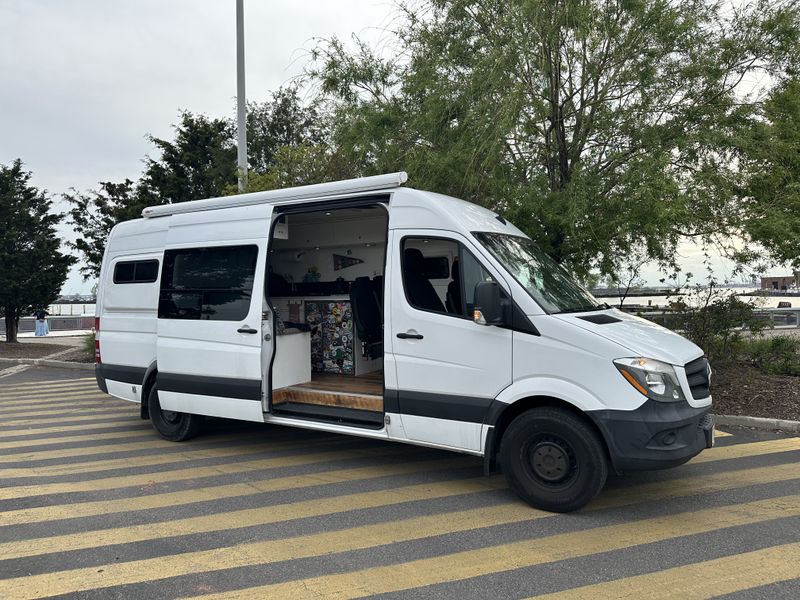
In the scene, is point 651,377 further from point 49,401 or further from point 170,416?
point 49,401

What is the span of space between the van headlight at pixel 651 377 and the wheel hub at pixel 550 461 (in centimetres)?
76

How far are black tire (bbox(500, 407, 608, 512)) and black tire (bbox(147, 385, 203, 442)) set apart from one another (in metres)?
3.92

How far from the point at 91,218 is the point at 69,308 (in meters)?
27.5

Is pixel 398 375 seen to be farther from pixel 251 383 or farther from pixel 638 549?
pixel 638 549

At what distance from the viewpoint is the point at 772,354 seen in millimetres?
10688

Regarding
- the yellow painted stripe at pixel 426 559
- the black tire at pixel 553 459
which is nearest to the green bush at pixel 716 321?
the yellow painted stripe at pixel 426 559

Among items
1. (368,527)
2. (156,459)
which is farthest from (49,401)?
(368,527)

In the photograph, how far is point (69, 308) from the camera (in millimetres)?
41750

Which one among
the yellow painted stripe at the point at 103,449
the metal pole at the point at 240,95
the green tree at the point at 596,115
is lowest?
the yellow painted stripe at the point at 103,449

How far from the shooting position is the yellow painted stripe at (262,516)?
4.47m

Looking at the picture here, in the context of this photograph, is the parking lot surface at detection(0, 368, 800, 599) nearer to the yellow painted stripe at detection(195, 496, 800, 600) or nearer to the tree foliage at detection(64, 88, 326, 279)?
the yellow painted stripe at detection(195, 496, 800, 600)

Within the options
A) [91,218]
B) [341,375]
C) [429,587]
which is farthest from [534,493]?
[91,218]

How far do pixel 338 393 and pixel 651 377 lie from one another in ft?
10.1

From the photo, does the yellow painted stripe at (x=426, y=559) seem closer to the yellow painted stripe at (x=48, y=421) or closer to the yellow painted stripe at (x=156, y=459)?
the yellow painted stripe at (x=156, y=459)
